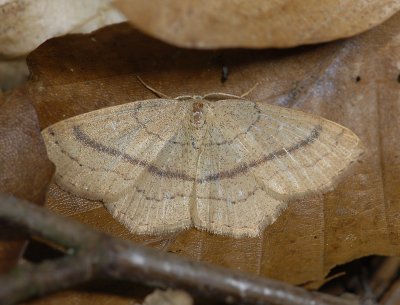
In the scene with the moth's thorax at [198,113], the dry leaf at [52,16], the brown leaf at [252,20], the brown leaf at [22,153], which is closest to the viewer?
the brown leaf at [252,20]

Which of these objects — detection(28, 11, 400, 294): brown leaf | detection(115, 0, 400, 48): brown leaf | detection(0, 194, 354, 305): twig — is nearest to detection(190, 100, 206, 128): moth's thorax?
detection(28, 11, 400, 294): brown leaf

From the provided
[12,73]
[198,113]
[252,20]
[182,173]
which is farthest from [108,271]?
[12,73]

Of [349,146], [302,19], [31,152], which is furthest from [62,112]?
[349,146]

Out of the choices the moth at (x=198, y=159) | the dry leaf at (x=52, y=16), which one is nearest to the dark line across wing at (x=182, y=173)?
the moth at (x=198, y=159)

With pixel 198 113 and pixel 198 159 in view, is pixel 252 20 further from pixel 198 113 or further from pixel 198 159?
pixel 198 159

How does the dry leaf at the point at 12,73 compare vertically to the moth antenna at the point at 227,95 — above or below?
above

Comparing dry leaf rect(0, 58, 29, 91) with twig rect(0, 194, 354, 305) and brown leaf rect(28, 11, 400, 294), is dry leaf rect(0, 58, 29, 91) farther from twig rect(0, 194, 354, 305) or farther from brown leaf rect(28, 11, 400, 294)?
twig rect(0, 194, 354, 305)

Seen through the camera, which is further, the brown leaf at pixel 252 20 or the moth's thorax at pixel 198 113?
the moth's thorax at pixel 198 113

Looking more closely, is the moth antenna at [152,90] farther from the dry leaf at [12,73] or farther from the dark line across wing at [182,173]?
the dry leaf at [12,73]
